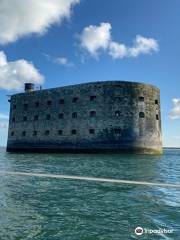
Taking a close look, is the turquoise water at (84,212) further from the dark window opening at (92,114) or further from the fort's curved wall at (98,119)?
the dark window opening at (92,114)

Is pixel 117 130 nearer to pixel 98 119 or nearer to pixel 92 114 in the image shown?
pixel 98 119

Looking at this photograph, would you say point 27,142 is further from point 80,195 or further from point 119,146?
point 80,195

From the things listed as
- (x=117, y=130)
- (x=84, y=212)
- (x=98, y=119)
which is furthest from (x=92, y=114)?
(x=84, y=212)

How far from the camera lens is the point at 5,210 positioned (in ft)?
15.8

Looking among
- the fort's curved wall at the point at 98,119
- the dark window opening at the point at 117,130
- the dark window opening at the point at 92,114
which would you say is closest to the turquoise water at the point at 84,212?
the dark window opening at the point at 117,130

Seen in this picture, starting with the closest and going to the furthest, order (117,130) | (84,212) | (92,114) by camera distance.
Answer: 1. (84,212)
2. (117,130)
3. (92,114)

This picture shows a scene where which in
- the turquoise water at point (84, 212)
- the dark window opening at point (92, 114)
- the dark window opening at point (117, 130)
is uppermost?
the dark window opening at point (92, 114)

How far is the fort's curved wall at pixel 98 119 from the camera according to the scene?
26.0 metres

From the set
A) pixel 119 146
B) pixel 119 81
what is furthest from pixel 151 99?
pixel 119 146

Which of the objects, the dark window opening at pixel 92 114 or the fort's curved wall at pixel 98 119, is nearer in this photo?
the fort's curved wall at pixel 98 119

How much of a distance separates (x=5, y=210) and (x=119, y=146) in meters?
20.9

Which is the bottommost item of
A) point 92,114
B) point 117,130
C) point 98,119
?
point 117,130

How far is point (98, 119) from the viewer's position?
1046 inches

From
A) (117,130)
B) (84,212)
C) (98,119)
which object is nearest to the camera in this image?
(84,212)
